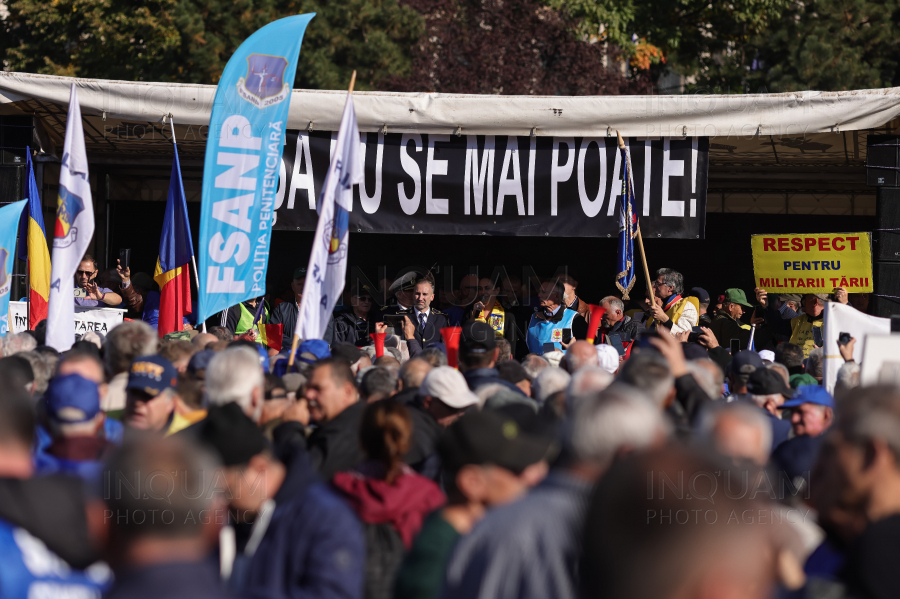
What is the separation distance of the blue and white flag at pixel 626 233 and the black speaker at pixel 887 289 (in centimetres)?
203

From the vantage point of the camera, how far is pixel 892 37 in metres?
20.0

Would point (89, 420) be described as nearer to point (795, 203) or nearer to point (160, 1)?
point (795, 203)

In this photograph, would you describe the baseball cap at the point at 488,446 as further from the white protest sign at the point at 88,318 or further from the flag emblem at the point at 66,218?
the white protest sign at the point at 88,318

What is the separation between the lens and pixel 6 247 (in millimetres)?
7797

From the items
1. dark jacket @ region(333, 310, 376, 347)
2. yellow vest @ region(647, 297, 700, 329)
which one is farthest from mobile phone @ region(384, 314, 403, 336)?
yellow vest @ region(647, 297, 700, 329)

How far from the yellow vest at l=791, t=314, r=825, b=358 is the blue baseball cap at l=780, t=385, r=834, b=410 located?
4060 millimetres

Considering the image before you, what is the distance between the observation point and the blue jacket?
2488 mm

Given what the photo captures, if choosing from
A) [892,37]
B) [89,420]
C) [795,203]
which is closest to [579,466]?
[89,420]

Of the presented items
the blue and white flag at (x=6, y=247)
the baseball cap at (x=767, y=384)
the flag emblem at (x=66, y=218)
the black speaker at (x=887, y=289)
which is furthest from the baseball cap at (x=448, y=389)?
the black speaker at (x=887, y=289)

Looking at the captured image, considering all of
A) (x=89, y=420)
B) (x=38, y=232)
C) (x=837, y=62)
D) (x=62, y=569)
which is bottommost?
(x=62, y=569)

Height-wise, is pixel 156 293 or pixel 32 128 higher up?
pixel 32 128

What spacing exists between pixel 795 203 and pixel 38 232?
8513mm

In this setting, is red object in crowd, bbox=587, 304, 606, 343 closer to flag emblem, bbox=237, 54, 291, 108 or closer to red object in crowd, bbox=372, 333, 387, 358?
red object in crowd, bbox=372, 333, 387, 358

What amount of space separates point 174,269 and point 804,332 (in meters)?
5.34
